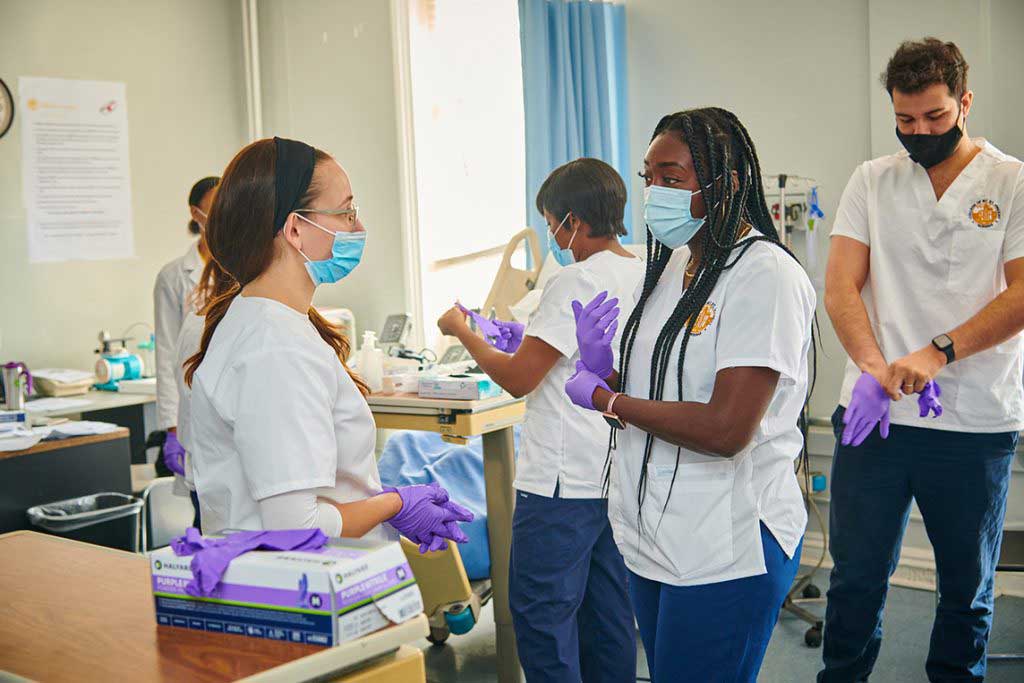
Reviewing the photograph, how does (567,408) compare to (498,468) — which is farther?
(498,468)

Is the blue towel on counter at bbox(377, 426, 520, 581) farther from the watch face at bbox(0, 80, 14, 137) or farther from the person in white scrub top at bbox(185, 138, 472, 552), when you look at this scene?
the watch face at bbox(0, 80, 14, 137)

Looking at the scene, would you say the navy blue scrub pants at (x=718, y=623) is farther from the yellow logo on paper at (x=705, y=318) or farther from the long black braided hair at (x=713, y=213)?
the yellow logo on paper at (x=705, y=318)

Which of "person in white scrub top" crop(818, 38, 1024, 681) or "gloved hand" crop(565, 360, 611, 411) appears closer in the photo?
"gloved hand" crop(565, 360, 611, 411)

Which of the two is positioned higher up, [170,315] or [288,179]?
[288,179]

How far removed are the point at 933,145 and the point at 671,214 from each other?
0.98 metres

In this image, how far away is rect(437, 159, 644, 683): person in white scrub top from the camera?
2109 mm

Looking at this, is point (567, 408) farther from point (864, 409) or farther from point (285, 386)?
point (285, 386)

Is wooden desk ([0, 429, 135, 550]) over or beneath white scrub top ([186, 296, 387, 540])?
beneath

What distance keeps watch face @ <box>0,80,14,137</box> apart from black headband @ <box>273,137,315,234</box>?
3427 millimetres

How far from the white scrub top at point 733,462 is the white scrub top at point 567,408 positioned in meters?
0.51

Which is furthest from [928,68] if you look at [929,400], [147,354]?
[147,354]

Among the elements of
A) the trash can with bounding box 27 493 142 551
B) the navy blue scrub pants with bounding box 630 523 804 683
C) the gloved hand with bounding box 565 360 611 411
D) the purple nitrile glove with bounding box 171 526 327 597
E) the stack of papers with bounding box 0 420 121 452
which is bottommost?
the trash can with bounding box 27 493 142 551

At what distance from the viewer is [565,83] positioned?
3947mm

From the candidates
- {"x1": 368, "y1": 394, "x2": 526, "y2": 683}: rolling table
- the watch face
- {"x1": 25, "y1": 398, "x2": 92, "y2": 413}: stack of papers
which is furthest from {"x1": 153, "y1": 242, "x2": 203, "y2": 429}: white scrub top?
the watch face
